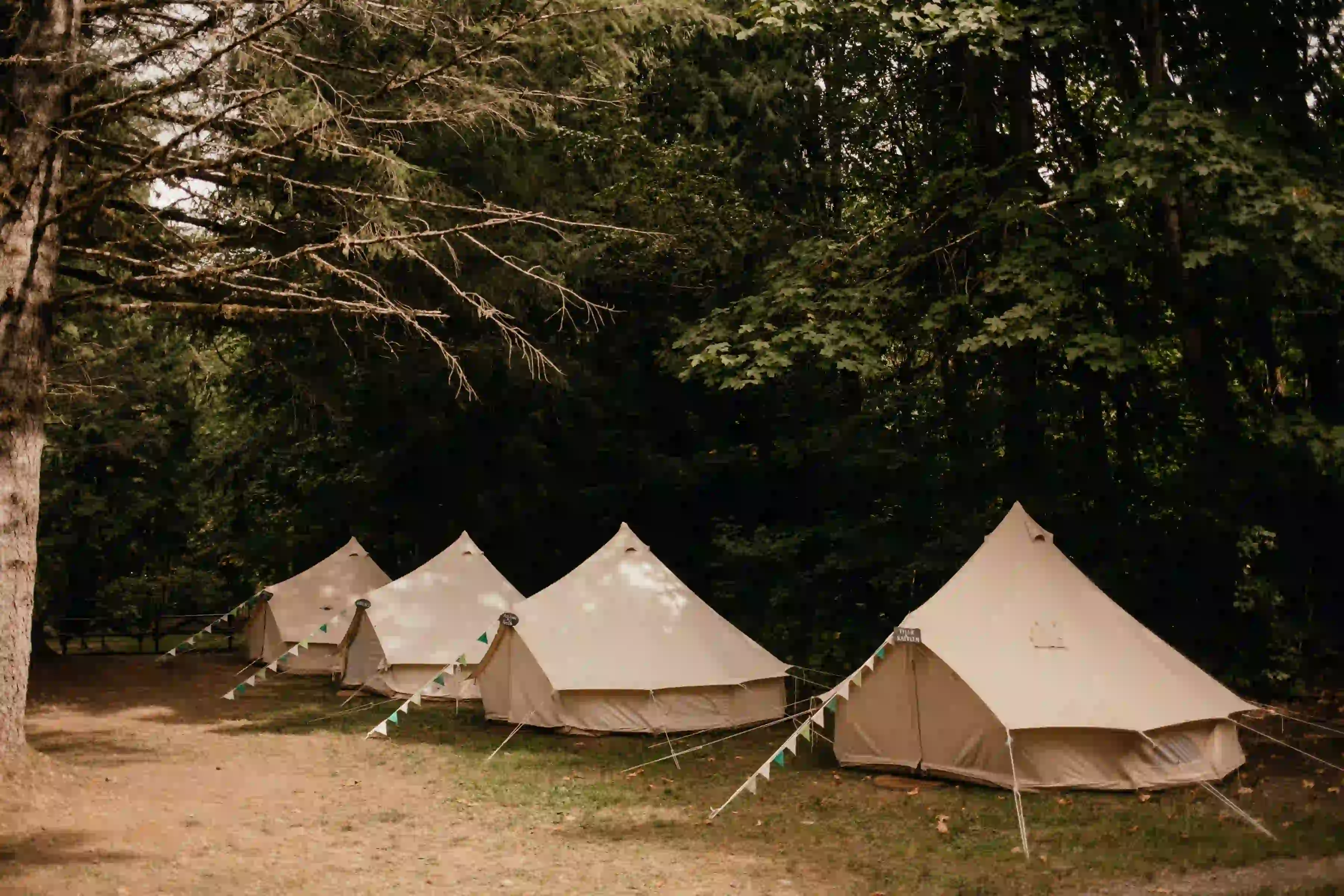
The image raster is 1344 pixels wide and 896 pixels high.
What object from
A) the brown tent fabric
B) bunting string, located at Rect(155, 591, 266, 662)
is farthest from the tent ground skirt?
bunting string, located at Rect(155, 591, 266, 662)

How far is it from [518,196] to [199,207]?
13.6ft

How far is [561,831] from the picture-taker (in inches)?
348

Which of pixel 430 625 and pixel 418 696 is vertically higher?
pixel 430 625

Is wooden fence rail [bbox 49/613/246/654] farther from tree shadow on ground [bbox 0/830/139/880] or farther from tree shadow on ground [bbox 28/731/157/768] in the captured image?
tree shadow on ground [bbox 0/830/139/880]

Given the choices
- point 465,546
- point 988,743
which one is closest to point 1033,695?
point 988,743

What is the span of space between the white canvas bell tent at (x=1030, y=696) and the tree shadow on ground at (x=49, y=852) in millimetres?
4348

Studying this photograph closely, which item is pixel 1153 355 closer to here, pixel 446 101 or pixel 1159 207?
pixel 1159 207

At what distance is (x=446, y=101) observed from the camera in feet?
38.5

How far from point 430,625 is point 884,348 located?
23.7 feet

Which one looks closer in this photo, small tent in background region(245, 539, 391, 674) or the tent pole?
the tent pole

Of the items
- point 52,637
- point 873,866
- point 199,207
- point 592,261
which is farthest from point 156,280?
point 52,637

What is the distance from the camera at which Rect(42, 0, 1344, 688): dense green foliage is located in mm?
12180

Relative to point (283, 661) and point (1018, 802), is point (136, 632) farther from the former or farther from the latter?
point (1018, 802)

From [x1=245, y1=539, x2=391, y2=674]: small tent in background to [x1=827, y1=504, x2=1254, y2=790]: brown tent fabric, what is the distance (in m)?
12.3
